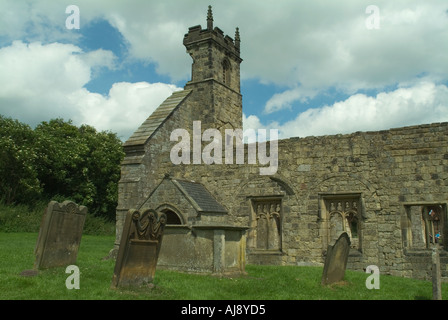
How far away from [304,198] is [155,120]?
6609 millimetres

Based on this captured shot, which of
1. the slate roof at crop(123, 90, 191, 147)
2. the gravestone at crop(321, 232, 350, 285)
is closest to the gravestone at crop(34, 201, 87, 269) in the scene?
the slate roof at crop(123, 90, 191, 147)

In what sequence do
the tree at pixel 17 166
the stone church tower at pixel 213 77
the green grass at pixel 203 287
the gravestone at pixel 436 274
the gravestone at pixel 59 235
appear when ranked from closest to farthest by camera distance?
the green grass at pixel 203 287 → the gravestone at pixel 436 274 → the gravestone at pixel 59 235 → the stone church tower at pixel 213 77 → the tree at pixel 17 166

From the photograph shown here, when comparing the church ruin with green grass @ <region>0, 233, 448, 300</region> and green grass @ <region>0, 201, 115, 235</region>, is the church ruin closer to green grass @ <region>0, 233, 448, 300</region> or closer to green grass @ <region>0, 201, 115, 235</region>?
green grass @ <region>0, 233, 448, 300</region>

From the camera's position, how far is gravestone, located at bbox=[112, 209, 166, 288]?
7348mm

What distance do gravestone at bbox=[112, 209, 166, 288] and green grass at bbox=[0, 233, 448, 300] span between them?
0.26m

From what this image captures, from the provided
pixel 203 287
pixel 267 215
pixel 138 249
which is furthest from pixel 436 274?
pixel 267 215

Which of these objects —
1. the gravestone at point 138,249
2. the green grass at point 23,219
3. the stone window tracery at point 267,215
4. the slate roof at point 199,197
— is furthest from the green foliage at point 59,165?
the gravestone at point 138,249

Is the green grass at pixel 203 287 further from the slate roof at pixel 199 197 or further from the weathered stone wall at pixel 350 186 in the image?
the slate roof at pixel 199 197

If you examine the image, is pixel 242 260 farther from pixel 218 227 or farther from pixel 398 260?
pixel 398 260

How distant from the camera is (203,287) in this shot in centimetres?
797

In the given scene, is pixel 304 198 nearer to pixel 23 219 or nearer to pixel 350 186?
pixel 350 186

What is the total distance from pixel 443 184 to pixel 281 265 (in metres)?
5.10

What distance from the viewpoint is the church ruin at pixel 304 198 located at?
1034cm

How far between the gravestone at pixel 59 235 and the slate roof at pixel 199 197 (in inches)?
117
